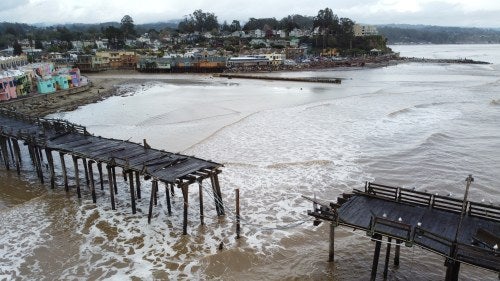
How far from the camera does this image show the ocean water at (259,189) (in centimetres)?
1495

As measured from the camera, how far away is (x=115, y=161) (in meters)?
18.8

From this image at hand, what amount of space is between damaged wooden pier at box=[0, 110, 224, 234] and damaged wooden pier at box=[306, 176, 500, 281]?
20.8 feet

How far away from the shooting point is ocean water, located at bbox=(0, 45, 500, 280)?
15.0 metres

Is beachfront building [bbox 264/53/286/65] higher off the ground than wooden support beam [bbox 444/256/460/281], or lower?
higher

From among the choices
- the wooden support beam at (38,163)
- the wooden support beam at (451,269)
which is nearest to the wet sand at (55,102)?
the wooden support beam at (38,163)

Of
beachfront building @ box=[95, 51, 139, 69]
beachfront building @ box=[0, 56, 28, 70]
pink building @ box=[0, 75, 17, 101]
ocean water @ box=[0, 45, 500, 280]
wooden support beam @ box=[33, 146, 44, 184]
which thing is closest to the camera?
ocean water @ box=[0, 45, 500, 280]

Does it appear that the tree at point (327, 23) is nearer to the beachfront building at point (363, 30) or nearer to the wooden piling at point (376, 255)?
the beachfront building at point (363, 30)

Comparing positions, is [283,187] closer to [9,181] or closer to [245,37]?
[9,181]

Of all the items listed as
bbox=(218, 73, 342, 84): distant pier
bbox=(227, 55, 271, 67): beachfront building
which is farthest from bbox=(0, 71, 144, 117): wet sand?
bbox=(227, 55, 271, 67): beachfront building

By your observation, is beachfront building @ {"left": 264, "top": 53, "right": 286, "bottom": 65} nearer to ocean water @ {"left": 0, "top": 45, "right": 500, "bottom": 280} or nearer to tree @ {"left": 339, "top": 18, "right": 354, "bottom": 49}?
tree @ {"left": 339, "top": 18, "right": 354, "bottom": 49}

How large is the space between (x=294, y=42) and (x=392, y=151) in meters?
137

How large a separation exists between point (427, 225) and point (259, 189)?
11333 mm

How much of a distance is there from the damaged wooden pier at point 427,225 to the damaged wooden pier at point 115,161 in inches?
250

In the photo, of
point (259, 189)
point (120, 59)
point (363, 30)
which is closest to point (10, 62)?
point (120, 59)
